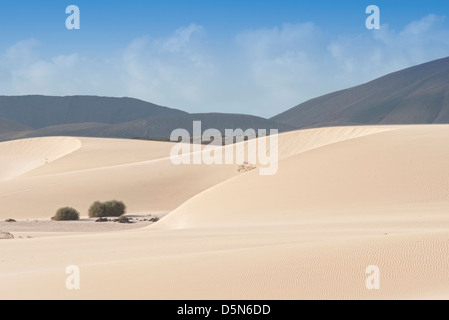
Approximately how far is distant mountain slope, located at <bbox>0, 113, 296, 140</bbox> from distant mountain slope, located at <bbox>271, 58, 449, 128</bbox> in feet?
52.0

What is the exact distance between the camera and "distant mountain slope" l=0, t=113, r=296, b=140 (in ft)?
469

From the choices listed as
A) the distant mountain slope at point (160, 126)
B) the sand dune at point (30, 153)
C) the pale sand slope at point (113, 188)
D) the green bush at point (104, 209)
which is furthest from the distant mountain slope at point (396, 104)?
the green bush at point (104, 209)

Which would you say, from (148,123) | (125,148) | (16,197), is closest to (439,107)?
(148,123)

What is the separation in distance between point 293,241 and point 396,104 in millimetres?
156600

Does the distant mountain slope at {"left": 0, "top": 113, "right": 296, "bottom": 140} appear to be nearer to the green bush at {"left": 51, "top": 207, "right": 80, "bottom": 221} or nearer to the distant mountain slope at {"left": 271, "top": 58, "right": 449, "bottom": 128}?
the distant mountain slope at {"left": 271, "top": 58, "right": 449, "bottom": 128}

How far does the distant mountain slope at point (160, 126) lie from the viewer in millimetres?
143062

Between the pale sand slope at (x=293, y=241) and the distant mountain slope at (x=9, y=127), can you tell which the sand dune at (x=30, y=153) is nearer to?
the pale sand slope at (x=293, y=241)

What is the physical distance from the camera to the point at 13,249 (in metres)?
15.8

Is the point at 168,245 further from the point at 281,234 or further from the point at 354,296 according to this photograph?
the point at 354,296

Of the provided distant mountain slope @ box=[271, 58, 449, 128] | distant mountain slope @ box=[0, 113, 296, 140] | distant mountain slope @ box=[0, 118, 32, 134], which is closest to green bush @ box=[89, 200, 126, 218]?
distant mountain slope @ box=[0, 113, 296, 140]

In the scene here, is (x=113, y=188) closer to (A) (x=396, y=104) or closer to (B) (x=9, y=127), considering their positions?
(A) (x=396, y=104)

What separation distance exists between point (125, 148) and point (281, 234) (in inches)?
1854

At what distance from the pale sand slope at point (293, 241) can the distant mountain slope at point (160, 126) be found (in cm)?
10944

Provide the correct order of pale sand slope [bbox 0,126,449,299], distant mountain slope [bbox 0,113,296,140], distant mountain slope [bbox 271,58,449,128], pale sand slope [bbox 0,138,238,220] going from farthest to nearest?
distant mountain slope [bbox 271,58,449,128], distant mountain slope [bbox 0,113,296,140], pale sand slope [bbox 0,138,238,220], pale sand slope [bbox 0,126,449,299]
